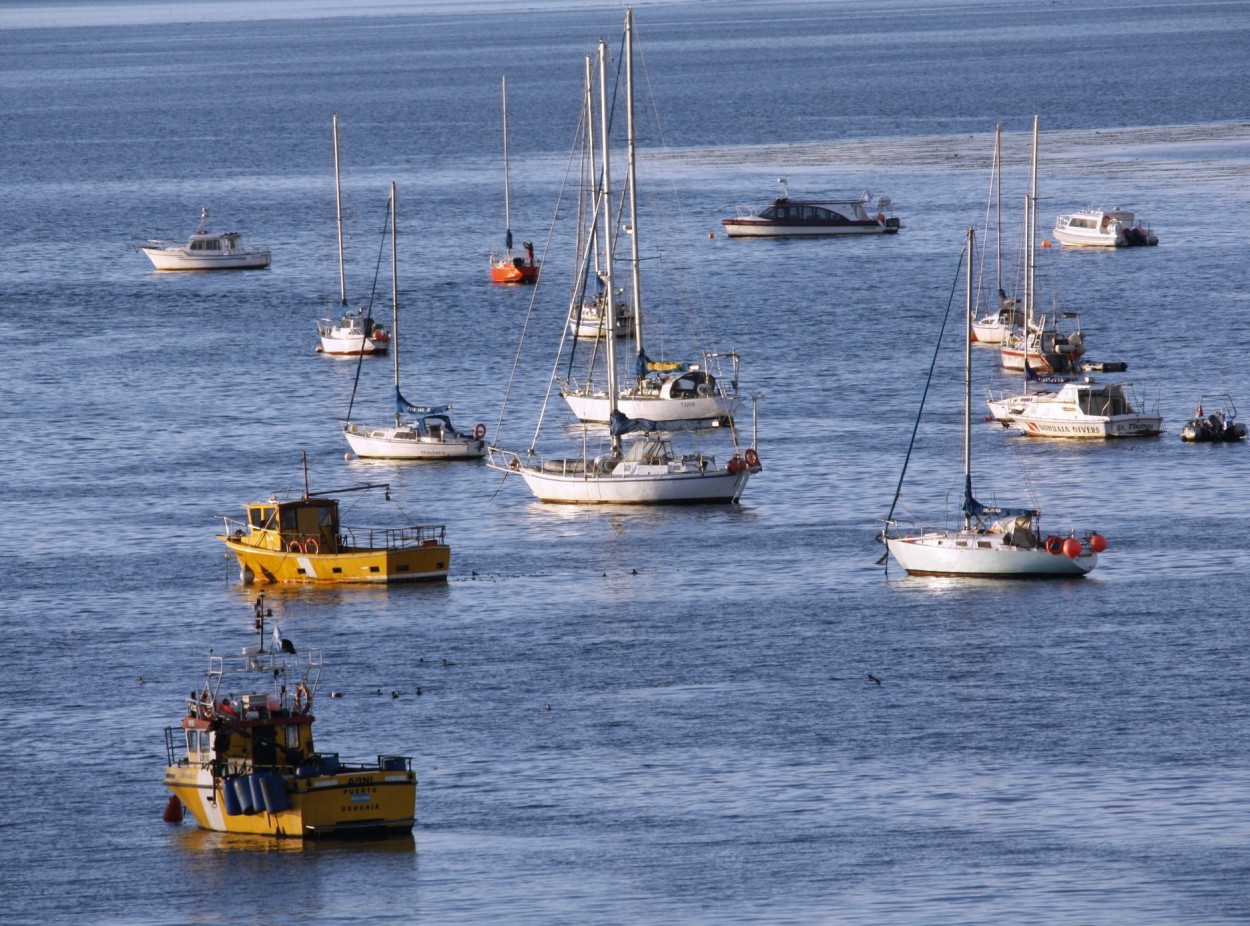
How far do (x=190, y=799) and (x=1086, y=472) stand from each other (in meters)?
49.0

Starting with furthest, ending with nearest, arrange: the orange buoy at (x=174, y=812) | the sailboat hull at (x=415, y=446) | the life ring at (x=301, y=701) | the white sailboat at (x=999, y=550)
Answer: the sailboat hull at (x=415, y=446) < the white sailboat at (x=999, y=550) < the orange buoy at (x=174, y=812) < the life ring at (x=301, y=701)

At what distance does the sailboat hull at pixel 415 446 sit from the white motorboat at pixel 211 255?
66653 mm

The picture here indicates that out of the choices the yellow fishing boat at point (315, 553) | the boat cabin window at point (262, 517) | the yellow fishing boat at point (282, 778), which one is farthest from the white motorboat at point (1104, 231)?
the yellow fishing boat at point (282, 778)

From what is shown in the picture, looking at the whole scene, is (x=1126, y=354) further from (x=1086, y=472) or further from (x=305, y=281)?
(x=305, y=281)

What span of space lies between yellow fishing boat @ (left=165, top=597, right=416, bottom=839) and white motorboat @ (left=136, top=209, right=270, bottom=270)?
113m

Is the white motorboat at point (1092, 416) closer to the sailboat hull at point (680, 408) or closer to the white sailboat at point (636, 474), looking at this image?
the sailboat hull at point (680, 408)

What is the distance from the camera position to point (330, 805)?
56.4 m

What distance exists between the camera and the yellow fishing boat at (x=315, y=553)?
269 feet

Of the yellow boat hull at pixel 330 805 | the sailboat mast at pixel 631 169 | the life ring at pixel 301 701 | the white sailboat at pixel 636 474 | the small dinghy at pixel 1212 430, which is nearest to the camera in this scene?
the yellow boat hull at pixel 330 805

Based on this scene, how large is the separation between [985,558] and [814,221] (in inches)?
3997

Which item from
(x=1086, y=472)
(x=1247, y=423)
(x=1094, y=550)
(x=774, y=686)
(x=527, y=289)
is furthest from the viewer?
(x=527, y=289)

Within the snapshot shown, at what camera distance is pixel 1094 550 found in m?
80.2

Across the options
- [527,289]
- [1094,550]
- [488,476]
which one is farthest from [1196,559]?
[527,289]

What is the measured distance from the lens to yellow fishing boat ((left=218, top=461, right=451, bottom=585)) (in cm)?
8212
